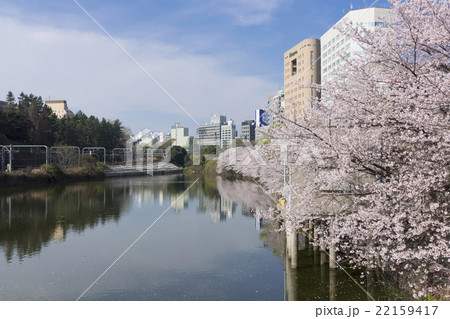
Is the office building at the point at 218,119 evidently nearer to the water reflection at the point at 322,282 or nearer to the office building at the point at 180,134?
the office building at the point at 180,134

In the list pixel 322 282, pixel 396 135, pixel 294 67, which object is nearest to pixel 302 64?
pixel 294 67

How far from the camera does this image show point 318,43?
73062 mm

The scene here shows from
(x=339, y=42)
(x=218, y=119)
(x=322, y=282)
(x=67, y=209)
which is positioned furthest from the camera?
(x=218, y=119)

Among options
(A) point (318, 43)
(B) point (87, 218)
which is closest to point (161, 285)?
(B) point (87, 218)

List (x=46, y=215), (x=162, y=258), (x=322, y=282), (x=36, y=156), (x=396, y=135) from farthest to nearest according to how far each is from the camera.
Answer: (x=36, y=156) < (x=46, y=215) < (x=162, y=258) < (x=322, y=282) < (x=396, y=135)

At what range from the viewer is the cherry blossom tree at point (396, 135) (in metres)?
5.77

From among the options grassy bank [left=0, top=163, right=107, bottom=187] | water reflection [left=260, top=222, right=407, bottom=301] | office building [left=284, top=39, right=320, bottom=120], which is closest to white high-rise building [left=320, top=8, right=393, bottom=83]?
office building [left=284, top=39, right=320, bottom=120]

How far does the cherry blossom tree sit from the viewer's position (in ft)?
18.9

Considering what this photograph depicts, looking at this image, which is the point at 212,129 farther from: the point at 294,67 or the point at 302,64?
the point at 302,64

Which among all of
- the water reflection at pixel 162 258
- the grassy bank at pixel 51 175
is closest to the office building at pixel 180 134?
the grassy bank at pixel 51 175

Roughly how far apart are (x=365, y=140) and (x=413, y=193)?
4.35 feet

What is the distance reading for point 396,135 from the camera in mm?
6695

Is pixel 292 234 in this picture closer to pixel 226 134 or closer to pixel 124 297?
pixel 124 297

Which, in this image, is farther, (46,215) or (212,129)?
(212,129)
